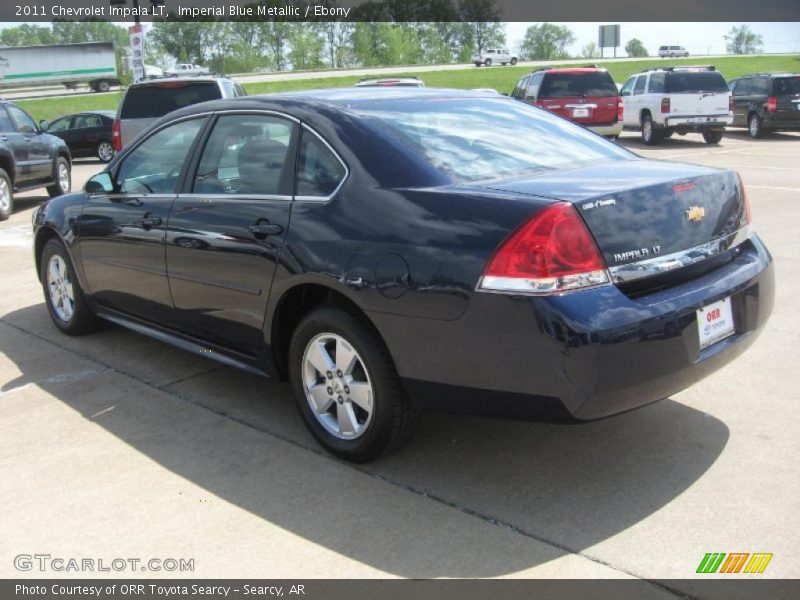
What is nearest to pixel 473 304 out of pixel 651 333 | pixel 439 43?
pixel 651 333

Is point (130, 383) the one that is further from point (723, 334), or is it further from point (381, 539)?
point (723, 334)

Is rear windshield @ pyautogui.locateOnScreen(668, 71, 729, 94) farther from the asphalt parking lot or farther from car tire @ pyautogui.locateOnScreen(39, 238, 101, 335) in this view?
car tire @ pyautogui.locateOnScreen(39, 238, 101, 335)

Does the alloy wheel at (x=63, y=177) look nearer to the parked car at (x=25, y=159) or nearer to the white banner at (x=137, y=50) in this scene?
the parked car at (x=25, y=159)

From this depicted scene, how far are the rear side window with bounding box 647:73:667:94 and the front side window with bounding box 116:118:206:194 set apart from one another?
1772 cm

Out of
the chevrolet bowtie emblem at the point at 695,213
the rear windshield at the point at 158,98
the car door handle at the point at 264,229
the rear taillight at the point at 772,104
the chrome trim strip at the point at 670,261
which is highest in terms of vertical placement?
the rear windshield at the point at 158,98

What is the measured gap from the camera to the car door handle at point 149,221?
4.81 meters

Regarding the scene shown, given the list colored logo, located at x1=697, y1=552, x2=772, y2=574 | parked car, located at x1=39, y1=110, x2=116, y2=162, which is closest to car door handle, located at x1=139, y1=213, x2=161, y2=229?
colored logo, located at x1=697, y1=552, x2=772, y2=574

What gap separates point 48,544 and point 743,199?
132 inches

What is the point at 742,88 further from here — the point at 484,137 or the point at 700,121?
the point at 484,137

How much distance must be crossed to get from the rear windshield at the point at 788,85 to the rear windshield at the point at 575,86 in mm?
5582

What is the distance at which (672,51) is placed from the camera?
316ft

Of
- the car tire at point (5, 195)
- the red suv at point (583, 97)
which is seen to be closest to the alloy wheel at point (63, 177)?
the car tire at point (5, 195)

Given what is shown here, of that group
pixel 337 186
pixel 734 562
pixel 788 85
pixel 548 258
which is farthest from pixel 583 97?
pixel 734 562

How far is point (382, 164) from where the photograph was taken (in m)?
3.71
